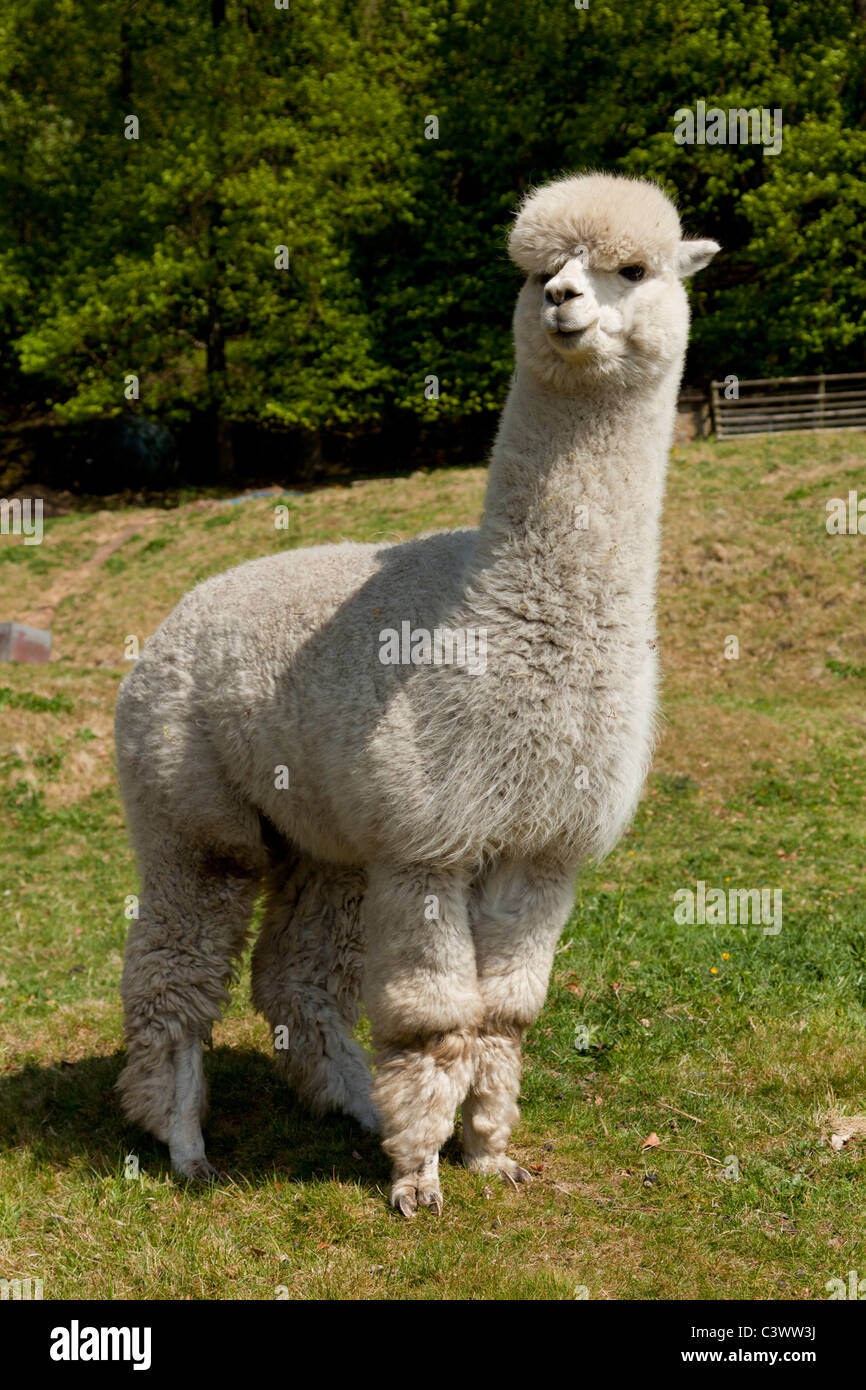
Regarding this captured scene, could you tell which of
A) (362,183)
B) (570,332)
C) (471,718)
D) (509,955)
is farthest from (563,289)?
(362,183)

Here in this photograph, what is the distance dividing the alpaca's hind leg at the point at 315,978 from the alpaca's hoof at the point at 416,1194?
0.88m

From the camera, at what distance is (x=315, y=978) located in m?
5.03

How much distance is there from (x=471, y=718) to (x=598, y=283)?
1.31 m

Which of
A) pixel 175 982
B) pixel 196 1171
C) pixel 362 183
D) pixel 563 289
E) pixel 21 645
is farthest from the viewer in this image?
pixel 362 183

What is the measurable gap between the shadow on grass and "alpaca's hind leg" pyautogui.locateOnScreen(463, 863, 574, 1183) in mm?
651

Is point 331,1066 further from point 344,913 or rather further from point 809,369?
point 809,369

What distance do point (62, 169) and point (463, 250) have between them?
333 inches

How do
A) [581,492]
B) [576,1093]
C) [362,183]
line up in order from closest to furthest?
[581,492] < [576,1093] < [362,183]

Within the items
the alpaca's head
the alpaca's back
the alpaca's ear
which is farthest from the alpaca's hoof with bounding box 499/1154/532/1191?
the alpaca's ear

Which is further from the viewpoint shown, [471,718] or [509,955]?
[509,955]

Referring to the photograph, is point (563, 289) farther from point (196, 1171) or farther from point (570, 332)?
point (196, 1171)

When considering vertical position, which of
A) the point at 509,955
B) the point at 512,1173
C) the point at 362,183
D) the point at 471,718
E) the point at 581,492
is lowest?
the point at 512,1173

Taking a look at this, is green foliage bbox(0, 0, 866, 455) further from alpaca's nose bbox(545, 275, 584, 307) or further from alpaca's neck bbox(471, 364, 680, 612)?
alpaca's nose bbox(545, 275, 584, 307)

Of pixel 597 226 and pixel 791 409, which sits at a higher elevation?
pixel 791 409
